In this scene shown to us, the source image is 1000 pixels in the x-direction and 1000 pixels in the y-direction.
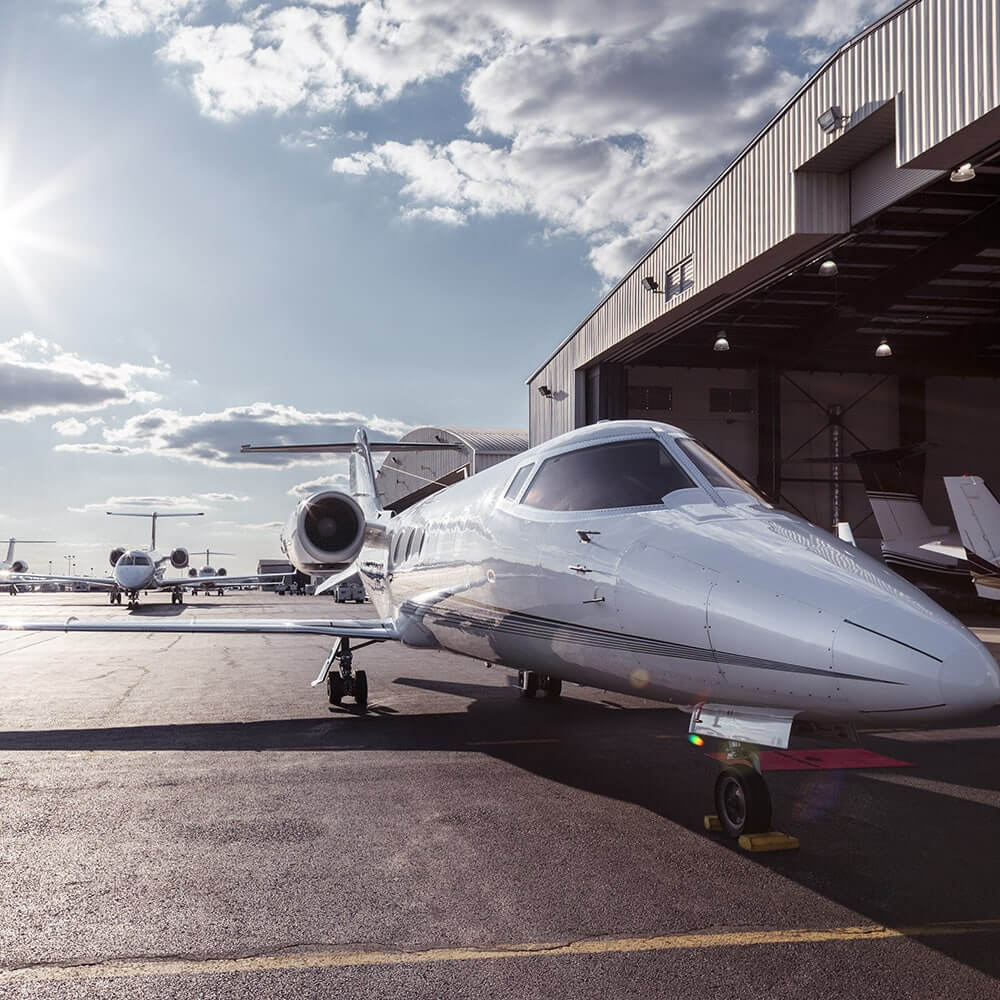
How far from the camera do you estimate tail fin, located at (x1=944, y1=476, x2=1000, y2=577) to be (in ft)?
71.2

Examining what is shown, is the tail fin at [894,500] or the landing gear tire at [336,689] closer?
the landing gear tire at [336,689]

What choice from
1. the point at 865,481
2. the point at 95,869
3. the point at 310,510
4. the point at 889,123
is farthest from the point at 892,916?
the point at 865,481

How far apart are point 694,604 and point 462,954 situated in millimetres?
2050

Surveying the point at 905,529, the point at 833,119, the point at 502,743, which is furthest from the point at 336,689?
the point at 905,529

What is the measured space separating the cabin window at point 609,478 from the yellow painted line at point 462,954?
2579 millimetres

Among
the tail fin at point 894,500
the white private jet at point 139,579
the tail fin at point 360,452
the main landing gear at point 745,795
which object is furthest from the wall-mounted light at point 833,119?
the white private jet at point 139,579

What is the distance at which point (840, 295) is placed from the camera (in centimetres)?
2331

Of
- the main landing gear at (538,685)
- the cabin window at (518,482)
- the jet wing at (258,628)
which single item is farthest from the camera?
the main landing gear at (538,685)

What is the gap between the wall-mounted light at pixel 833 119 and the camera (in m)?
13.7

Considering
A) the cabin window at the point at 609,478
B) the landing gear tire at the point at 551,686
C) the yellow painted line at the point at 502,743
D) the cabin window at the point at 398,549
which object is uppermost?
the cabin window at the point at 609,478

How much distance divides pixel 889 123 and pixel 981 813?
1095 cm

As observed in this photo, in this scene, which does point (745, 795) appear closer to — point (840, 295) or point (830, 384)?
point (840, 295)

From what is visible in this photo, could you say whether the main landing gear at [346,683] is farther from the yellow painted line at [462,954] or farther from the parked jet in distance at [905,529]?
the parked jet in distance at [905,529]

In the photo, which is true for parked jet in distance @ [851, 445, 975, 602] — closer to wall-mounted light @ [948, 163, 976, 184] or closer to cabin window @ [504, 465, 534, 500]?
wall-mounted light @ [948, 163, 976, 184]
